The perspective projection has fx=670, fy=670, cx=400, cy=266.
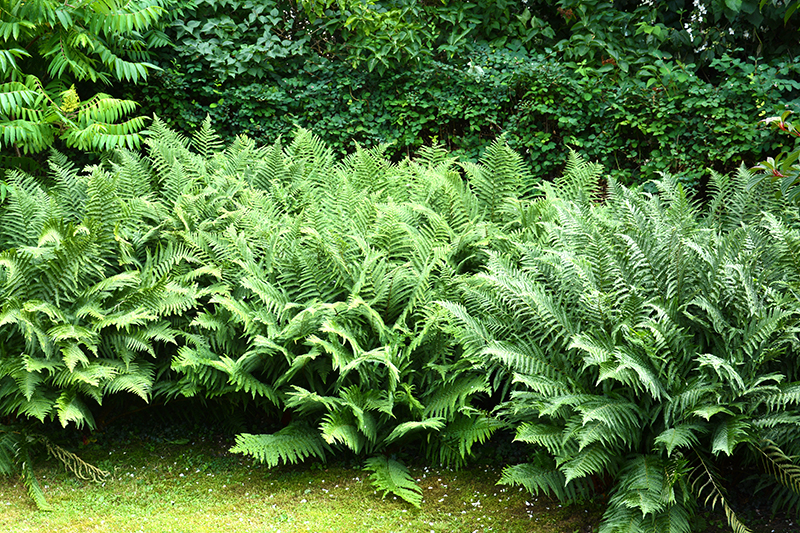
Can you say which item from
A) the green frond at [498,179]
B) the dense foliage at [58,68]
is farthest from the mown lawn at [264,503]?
the dense foliage at [58,68]

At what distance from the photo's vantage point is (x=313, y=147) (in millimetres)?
6504

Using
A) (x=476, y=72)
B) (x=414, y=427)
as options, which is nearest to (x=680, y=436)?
(x=414, y=427)

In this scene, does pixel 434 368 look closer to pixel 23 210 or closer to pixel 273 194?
Answer: pixel 273 194

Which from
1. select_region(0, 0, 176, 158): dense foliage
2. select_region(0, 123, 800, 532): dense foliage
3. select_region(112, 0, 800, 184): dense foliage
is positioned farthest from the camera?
select_region(112, 0, 800, 184): dense foliage

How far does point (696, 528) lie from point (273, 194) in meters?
3.94

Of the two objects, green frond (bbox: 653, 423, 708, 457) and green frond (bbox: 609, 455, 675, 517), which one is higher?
green frond (bbox: 653, 423, 708, 457)

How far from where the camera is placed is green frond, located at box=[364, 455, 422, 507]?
3.64 meters

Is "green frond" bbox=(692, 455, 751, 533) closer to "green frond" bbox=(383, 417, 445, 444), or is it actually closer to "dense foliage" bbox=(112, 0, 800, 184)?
"green frond" bbox=(383, 417, 445, 444)

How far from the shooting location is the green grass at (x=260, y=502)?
3.55 metres

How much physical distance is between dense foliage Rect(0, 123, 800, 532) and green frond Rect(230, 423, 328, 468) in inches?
0.7

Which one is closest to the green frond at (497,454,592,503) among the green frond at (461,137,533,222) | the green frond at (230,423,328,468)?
the green frond at (230,423,328,468)

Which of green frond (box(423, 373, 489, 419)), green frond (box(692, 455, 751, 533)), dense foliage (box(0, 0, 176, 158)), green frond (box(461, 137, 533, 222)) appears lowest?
green frond (box(692, 455, 751, 533))

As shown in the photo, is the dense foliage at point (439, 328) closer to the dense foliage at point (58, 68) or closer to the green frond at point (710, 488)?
the green frond at point (710, 488)

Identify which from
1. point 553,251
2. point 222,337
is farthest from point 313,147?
point 553,251
